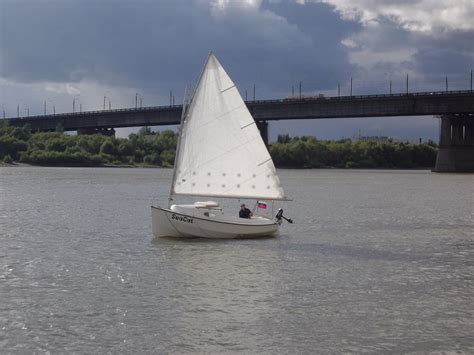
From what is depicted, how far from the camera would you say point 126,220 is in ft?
157

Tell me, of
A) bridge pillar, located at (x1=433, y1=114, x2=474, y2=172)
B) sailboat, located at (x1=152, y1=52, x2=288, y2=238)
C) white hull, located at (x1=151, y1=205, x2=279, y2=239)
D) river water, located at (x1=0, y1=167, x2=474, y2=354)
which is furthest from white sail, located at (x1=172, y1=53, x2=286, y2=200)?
bridge pillar, located at (x1=433, y1=114, x2=474, y2=172)

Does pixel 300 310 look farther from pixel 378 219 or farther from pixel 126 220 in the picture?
pixel 378 219

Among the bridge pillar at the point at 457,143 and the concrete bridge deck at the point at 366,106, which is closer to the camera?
the concrete bridge deck at the point at 366,106

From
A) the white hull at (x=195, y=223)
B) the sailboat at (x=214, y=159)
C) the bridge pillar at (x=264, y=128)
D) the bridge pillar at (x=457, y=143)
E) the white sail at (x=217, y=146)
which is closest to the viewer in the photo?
the white hull at (x=195, y=223)

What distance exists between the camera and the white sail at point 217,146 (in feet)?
119

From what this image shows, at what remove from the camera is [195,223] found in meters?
35.9

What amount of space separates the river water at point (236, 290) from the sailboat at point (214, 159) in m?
0.91

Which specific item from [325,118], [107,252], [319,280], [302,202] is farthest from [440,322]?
[325,118]

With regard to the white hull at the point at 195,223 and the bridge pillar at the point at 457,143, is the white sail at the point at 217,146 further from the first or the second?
the bridge pillar at the point at 457,143

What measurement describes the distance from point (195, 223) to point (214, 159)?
335 centimetres

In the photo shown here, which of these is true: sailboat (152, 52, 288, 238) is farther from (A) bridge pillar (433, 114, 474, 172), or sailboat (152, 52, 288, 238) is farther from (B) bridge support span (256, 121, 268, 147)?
(B) bridge support span (256, 121, 268, 147)

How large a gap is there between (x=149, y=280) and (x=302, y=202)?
1722 inches

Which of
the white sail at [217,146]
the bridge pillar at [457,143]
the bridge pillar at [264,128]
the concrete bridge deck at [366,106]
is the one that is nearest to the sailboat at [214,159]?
the white sail at [217,146]

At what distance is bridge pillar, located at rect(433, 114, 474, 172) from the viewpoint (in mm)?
157875
